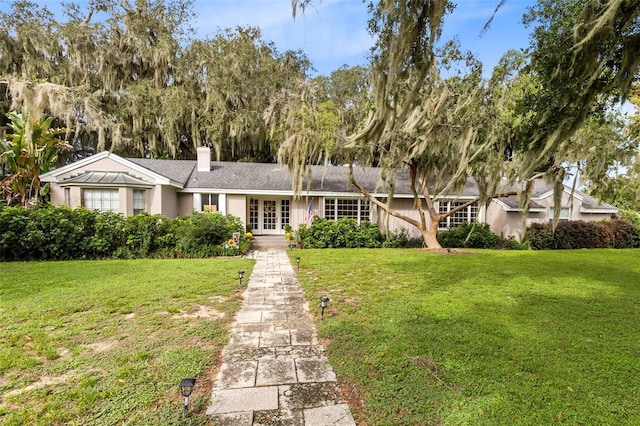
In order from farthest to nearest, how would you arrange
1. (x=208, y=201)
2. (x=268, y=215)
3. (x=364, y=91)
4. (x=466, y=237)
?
(x=268, y=215) → (x=208, y=201) → (x=466, y=237) → (x=364, y=91)

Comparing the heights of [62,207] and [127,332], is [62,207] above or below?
above

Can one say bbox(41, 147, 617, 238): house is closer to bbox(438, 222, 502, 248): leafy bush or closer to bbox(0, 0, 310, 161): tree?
bbox(438, 222, 502, 248): leafy bush

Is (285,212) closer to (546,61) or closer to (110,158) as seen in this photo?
(110,158)

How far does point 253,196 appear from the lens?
581 inches

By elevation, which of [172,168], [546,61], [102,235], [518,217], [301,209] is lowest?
A: [102,235]

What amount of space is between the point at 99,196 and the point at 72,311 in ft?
29.5

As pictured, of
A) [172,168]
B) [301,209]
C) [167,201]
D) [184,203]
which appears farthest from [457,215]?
[172,168]

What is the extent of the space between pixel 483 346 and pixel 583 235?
13770mm

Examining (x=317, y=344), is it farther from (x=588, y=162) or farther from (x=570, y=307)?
(x=588, y=162)

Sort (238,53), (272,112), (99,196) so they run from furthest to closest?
1. (238,53)
2. (272,112)
3. (99,196)

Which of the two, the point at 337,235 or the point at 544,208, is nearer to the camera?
the point at 337,235

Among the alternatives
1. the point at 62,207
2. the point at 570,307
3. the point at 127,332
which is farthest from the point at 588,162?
the point at 62,207

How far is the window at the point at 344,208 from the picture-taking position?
580 inches

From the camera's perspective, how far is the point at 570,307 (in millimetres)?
5352
